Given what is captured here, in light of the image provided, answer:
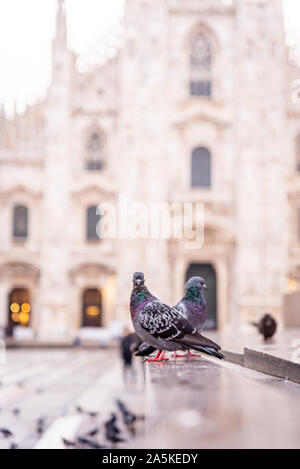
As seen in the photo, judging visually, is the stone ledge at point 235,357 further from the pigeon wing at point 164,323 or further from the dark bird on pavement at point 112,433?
the dark bird on pavement at point 112,433

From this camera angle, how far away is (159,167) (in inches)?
1054

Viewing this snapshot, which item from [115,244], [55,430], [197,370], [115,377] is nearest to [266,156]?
[115,244]

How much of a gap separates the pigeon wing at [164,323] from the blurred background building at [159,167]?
2331cm

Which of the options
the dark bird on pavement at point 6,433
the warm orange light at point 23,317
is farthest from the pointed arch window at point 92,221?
the dark bird on pavement at point 6,433

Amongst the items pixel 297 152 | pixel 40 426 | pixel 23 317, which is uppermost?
pixel 297 152

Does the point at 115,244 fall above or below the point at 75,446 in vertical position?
above

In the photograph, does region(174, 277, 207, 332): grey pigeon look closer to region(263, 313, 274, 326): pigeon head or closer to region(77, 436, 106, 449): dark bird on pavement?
region(263, 313, 274, 326): pigeon head

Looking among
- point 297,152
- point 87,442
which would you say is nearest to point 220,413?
point 87,442

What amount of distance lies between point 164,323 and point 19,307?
25.3 m

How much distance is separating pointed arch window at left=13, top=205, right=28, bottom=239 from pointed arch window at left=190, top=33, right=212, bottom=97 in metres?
8.92

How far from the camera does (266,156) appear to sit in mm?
26859

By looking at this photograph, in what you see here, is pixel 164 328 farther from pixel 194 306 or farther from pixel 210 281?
pixel 210 281
